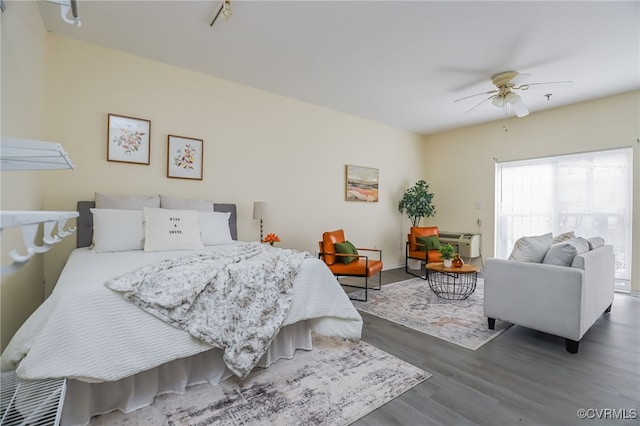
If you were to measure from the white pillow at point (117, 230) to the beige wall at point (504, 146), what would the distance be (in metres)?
5.65

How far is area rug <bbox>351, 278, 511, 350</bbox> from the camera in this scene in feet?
9.14

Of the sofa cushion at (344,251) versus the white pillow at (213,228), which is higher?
the white pillow at (213,228)

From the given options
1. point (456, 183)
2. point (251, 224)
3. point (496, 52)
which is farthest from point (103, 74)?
point (456, 183)

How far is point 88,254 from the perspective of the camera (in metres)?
2.44

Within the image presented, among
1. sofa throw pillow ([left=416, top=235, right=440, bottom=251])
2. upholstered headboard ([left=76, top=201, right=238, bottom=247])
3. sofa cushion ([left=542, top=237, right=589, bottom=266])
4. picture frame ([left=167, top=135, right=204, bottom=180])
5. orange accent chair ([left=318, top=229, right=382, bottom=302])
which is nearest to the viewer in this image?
sofa cushion ([left=542, top=237, right=589, bottom=266])

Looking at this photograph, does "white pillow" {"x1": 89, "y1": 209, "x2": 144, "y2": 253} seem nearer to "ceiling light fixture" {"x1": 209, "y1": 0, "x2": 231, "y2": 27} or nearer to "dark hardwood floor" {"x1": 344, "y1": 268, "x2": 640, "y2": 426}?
"ceiling light fixture" {"x1": 209, "y1": 0, "x2": 231, "y2": 27}

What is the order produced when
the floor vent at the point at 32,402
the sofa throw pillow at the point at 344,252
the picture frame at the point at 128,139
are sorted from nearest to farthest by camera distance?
the floor vent at the point at 32,402 → the picture frame at the point at 128,139 → the sofa throw pillow at the point at 344,252

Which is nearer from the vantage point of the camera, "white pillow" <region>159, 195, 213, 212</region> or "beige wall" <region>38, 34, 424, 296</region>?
"beige wall" <region>38, 34, 424, 296</region>

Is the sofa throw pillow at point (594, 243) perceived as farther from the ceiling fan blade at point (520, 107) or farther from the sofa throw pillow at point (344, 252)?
the sofa throw pillow at point (344, 252)

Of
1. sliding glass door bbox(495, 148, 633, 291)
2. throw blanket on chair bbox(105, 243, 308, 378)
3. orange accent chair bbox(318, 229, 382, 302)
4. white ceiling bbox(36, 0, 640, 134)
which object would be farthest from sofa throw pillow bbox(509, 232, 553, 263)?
sliding glass door bbox(495, 148, 633, 291)

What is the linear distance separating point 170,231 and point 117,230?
437 mm

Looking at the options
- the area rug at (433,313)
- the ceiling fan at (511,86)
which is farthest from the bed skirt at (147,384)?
the ceiling fan at (511,86)

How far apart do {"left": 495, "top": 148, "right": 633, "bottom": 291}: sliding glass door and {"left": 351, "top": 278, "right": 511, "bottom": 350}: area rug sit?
1.83m

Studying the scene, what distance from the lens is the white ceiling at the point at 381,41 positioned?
2.53 metres
